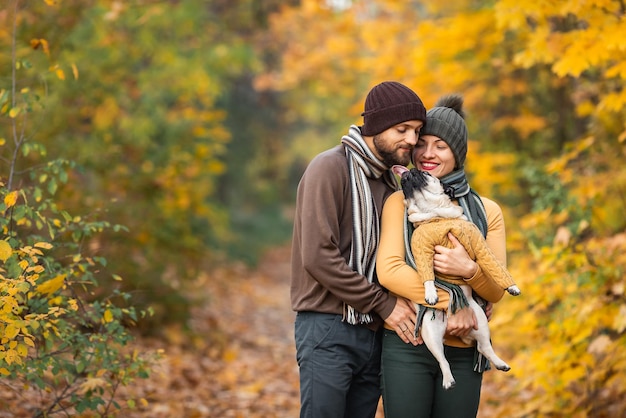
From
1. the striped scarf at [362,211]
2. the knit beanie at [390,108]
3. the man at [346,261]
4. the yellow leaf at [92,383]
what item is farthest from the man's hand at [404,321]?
the yellow leaf at [92,383]

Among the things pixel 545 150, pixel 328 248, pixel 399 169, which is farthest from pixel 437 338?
pixel 545 150

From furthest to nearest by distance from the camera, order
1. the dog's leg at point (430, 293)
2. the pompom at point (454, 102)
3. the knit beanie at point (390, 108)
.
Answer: the pompom at point (454, 102) < the knit beanie at point (390, 108) < the dog's leg at point (430, 293)

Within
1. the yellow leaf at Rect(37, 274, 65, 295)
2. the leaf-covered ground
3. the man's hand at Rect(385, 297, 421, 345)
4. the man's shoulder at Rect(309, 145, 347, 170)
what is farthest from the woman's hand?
the leaf-covered ground

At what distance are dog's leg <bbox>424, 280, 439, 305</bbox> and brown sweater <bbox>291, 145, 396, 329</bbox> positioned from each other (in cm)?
23

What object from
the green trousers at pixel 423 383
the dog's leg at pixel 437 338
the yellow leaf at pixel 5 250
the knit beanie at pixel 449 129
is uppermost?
the knit beanie at pixel 449 129

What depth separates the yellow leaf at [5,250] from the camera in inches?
121

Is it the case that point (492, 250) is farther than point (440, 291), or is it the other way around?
point (492, 250)

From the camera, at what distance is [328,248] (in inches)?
122

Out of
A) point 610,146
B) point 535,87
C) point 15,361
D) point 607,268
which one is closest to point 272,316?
point 535,87

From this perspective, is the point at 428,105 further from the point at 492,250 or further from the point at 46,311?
the point at 46,311

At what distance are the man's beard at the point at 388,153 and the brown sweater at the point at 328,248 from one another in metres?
0.16

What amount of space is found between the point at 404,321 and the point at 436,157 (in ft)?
2.49

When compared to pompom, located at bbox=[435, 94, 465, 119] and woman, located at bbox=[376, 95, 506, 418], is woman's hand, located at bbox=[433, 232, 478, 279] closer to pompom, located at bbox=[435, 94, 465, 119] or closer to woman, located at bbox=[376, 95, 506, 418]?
woman, located at bbox=[376, 95, 506, 418]

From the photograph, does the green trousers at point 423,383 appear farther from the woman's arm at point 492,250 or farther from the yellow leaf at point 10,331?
the yellow leaf at point 10,331
